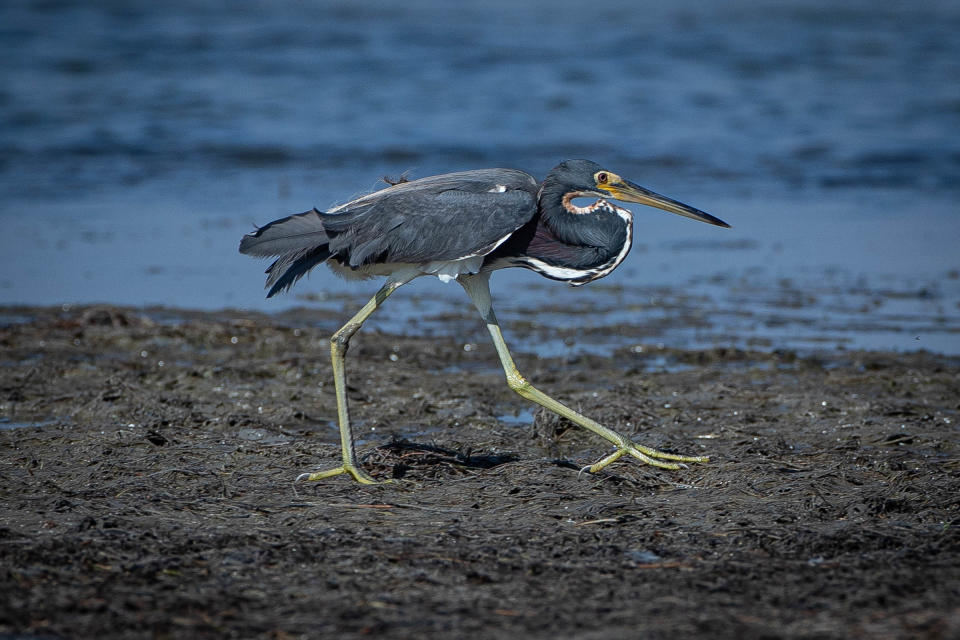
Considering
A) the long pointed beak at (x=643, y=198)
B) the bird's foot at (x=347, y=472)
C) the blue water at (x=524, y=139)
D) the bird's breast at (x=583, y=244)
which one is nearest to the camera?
the bird's foot at (x=347, y=472)

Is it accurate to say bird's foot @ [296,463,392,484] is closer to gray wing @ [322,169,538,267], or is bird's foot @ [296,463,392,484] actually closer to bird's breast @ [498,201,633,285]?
gray wing @ [322,169,538,267]

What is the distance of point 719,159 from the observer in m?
17.5

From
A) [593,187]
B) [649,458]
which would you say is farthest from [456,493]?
[593,187]

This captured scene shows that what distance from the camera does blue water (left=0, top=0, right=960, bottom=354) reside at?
35.3 ft

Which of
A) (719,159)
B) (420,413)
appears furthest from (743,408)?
(719,159)

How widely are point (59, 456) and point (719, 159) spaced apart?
13.0 m

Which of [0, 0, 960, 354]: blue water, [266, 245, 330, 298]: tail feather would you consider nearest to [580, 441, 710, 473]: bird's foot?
[266, 245, 330, 298]: tail feather

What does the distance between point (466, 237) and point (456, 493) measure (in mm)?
Result: 1305

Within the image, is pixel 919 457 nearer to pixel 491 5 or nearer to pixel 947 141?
pixel 947 141

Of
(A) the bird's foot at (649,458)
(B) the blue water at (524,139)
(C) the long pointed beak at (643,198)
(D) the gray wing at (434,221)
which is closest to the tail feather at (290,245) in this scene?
(D) the gray wing at (434,221)

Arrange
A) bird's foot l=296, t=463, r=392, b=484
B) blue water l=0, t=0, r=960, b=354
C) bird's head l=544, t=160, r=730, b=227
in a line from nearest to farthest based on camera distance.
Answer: bird's foot l=296, t=463, r=392, b=484
bird's head l=544, t=160, r=730, b=227
blue water l=0, t=0, r=960, b=354

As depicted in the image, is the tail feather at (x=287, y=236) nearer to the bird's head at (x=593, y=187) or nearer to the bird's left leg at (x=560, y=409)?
the bird's left leg at (x=560, y=409)

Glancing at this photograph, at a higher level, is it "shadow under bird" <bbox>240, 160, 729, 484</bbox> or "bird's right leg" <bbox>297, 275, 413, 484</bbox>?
"shadow under bird" <bbox>240, 160, 729, 484</bbox>

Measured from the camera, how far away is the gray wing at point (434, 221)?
237 inches
